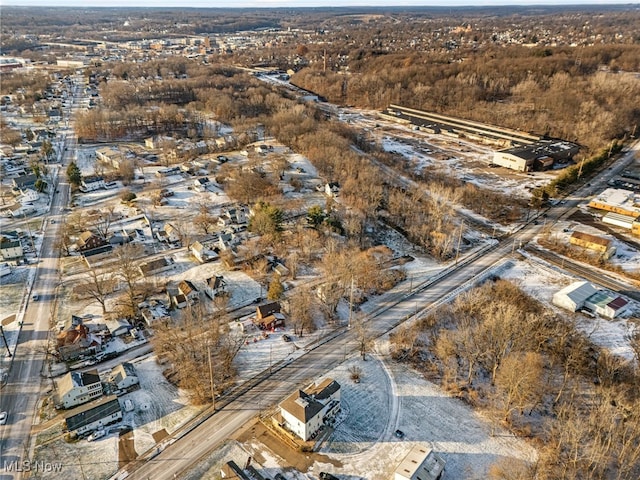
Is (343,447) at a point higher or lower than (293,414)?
lower

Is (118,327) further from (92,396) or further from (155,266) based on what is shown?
(155,266)

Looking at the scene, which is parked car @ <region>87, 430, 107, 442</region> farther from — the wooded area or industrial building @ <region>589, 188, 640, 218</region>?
industrial building @ <region>589, 188, 640, 218</region>

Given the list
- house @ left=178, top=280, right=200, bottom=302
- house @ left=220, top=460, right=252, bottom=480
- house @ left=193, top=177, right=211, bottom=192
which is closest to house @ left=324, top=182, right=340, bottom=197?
house @ left=193, top=177, right=211, bottom=192

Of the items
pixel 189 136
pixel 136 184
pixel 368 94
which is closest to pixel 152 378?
pixel 136 184

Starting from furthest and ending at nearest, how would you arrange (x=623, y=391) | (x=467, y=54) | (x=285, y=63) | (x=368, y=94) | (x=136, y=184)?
(x=285, y=63) → (x=467, y=54) → (x=368, y=94) → (x=136, y=184) → (x=623, y=391)

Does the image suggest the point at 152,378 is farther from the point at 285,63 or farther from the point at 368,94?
the point at 285,63

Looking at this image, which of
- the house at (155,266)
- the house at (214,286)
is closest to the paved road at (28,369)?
the house at (155,266)

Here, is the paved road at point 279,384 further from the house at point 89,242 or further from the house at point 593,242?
the house at point 89,242
